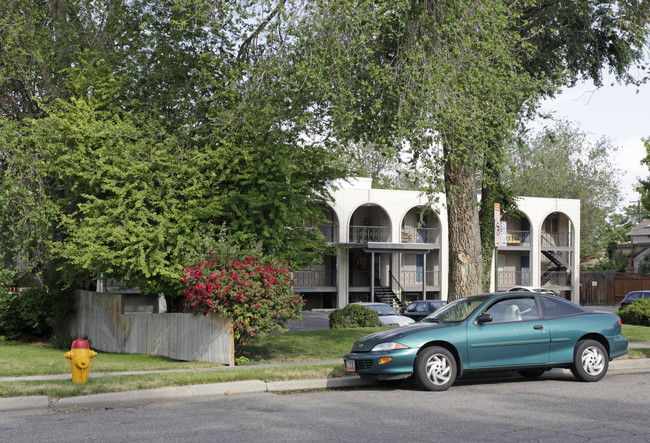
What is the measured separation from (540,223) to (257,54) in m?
34.6

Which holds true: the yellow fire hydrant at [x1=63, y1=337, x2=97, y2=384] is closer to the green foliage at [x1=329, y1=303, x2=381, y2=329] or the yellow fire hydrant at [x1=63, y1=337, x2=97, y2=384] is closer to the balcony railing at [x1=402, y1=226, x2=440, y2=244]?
the green foliage at [x1=329, y1=303, x2=381, y2=329]

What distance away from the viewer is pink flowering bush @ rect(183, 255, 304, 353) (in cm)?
1430

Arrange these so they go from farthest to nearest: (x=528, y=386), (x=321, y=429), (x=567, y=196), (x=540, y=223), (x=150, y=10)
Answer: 1. (x=567, y=196)
2. (x=540, y=223)
3. (x=150, y=10)
4. (x=528, y=386)
5. (x=321, y=429)

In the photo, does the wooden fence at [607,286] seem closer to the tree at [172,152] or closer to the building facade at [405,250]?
the building facade at [405,250]

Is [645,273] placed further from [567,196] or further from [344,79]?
[344,79]

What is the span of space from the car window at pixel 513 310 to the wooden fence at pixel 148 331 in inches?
223

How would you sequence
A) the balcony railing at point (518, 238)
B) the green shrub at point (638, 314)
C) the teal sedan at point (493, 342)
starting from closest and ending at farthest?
the teal sedan at point (493, 342) < the green shrub at point (638, 314) < the balcony railing at point (518, 238)

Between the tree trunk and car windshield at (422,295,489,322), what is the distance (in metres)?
4.03

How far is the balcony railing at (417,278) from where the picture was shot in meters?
44.8

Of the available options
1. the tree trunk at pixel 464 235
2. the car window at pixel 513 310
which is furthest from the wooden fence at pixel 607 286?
the car window at pixel 513 310

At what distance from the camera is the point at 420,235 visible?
1812 inches

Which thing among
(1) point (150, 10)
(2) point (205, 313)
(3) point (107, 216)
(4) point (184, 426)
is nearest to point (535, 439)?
(4) point (184, 426)

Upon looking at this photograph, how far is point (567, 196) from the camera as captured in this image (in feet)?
209

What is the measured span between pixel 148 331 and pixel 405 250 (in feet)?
83.5
